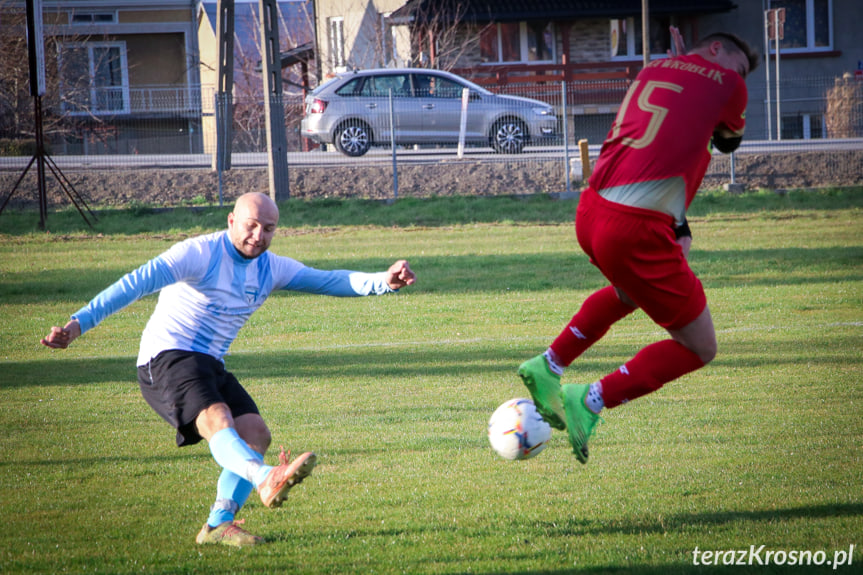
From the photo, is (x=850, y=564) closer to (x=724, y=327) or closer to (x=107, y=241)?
(x=724, y=327)

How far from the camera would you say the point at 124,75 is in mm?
40312

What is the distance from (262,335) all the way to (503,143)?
39.8 ft

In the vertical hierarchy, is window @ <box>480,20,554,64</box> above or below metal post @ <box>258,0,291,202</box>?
above

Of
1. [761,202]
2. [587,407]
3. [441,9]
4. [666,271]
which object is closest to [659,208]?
[666,271]

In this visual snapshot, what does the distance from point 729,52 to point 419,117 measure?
18.6 metres

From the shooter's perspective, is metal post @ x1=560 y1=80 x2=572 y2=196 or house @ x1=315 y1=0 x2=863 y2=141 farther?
house @ x1=315 y1=0 x2=863 y2=141

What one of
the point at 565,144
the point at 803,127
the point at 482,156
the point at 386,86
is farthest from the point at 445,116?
the point at 803,127

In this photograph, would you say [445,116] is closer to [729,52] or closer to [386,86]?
[386,86]

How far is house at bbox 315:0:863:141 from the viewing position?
123 feet

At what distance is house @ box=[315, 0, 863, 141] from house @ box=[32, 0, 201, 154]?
7.07m

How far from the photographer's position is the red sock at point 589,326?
16.8 feet

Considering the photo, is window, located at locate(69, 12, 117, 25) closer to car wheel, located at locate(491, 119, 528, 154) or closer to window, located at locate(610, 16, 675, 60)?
window, located at locate(610, 16, 675, 60)

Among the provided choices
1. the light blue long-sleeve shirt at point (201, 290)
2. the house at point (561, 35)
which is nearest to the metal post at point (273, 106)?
the house at point (561, 35)

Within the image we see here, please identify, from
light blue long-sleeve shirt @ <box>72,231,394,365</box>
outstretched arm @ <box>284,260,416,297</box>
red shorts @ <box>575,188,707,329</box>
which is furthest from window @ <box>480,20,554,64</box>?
red shorts @ <box>575,188,707,329</box>
